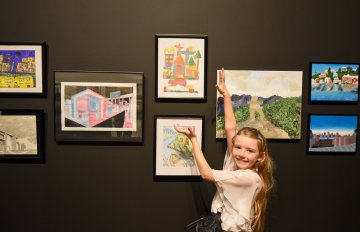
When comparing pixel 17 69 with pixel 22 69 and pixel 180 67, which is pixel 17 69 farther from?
pixel 180 67

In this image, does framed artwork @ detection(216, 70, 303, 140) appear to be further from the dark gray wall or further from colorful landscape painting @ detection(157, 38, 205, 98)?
colorful landscape painting @ detection(157, 38, 205, 98)

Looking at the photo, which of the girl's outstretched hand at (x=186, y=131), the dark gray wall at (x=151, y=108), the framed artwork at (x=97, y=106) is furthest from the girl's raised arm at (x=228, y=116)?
the framed artwork at (x=97, y=106)

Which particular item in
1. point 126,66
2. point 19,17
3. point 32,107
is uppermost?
point 19,17

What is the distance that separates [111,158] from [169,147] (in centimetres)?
38

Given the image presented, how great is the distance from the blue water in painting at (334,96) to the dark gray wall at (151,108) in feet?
0.18

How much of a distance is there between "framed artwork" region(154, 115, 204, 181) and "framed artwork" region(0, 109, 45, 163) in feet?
2.42

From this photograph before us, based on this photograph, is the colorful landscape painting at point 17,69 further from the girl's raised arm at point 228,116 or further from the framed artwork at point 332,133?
the framed artwork at point 332,133

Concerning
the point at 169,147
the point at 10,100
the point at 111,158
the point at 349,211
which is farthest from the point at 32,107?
the point at 349,211

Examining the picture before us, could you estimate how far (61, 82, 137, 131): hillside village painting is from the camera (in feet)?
5.49

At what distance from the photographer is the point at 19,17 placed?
1.67 metres

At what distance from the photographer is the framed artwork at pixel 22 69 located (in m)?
1.66

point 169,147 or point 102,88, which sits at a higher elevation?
point 102,88

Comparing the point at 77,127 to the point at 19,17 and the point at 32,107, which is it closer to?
the point at 32,107

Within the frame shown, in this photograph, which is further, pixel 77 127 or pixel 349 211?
pixel 349 211
